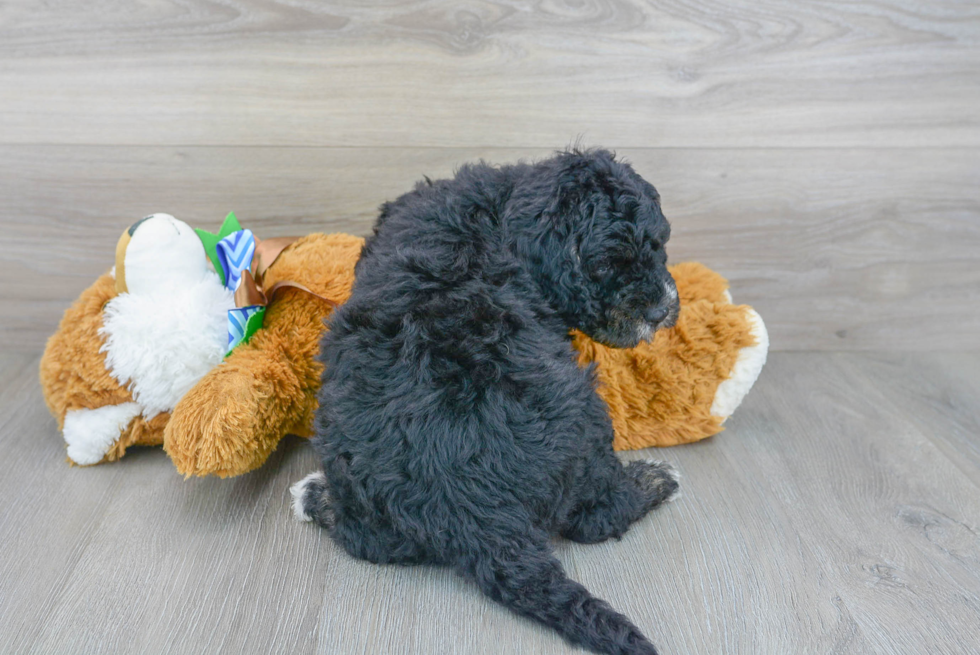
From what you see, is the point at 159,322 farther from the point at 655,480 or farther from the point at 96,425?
the point at 655,480

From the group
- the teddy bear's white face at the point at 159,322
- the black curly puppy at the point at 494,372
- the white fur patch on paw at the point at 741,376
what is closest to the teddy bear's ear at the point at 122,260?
the teddy bear's white face at the point at 159,322

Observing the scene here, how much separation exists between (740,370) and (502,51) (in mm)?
957

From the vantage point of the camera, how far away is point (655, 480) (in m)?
1.34

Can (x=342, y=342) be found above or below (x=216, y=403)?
above

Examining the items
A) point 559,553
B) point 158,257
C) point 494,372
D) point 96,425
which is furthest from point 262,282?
point 559,553

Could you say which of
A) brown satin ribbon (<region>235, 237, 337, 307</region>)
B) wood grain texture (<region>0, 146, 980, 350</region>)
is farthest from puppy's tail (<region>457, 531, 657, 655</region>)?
wood grain texture (<region>0, 146, 980, 350</region>)

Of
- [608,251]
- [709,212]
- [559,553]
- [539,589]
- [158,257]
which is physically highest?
[608,251]

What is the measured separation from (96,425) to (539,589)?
1017 millimetres

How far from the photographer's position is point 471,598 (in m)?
1.11

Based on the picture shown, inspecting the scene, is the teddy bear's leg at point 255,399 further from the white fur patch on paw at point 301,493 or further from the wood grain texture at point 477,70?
the wood grain texture at point 477,70

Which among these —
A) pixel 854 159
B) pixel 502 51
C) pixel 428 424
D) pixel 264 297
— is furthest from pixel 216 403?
pixel 854 159

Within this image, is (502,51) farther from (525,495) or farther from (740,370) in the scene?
(525,495)

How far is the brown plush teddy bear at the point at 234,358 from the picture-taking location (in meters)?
1.38

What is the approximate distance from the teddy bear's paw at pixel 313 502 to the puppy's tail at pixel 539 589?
32cm
